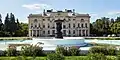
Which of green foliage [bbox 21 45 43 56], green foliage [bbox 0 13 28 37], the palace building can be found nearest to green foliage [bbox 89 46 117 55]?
green foliage [bbox 21 45 43 56]

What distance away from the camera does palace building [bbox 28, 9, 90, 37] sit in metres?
50.7

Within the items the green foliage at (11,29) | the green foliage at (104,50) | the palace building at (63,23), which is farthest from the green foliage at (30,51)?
the palace building at (63,23)

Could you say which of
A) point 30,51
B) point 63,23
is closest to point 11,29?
point 63,23

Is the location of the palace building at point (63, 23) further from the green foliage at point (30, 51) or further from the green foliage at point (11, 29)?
the green foliage at point (30, 51)

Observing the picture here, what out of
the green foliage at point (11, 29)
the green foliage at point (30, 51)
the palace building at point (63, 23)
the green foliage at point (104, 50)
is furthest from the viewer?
the palace building at point (63, 23)

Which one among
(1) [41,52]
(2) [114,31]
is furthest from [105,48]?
(2) [114,31]

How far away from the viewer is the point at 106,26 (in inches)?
1981

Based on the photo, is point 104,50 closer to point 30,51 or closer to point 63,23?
point 30,51

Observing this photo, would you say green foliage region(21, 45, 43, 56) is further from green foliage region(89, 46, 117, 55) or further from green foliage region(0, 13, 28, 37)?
green foliage region(0, 13, 28, 37)

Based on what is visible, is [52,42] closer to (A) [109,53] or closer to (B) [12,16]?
(A) [109,53]

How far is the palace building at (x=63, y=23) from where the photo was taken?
50688mm

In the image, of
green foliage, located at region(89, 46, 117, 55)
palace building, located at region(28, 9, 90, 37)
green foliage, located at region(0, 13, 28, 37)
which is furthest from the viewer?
palace building, located at region(28, 9, 90, 37)

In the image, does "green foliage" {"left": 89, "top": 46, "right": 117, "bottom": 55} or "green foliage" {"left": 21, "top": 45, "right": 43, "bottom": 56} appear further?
"green foliage" {"left": 89, "top": 46, "right": 117, "bottom": 55}

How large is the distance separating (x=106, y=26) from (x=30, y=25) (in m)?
17.3
